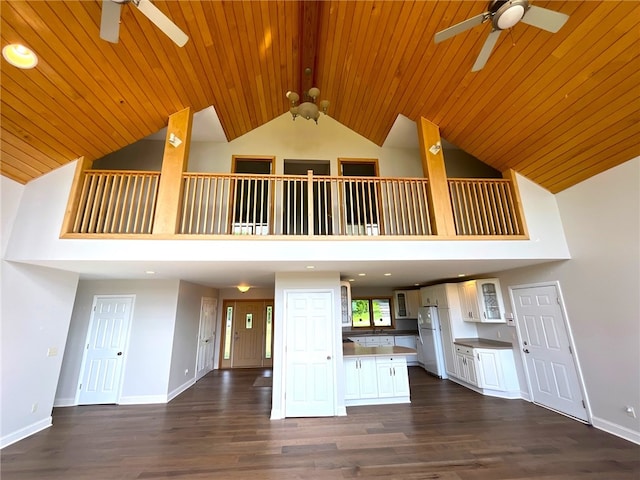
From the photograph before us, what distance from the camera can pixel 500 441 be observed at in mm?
3426

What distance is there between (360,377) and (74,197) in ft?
16.7

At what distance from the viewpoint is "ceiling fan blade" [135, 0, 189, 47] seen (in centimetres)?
204

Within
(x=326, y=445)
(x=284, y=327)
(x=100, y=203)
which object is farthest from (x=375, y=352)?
(x=100, y=203)

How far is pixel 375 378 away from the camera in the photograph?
15.9 feet

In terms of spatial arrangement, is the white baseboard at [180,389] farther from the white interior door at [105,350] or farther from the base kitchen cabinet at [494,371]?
the base kitchen cabinet at [494,371]

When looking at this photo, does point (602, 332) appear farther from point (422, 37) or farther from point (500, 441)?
point (422, 37)

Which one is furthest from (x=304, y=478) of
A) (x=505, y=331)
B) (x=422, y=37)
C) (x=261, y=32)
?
(x=261, y=32)

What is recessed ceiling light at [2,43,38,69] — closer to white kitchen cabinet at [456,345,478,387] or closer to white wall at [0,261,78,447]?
white wall at [0,261,78,447]

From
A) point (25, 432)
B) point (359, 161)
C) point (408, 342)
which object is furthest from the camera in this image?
point (408, 342)

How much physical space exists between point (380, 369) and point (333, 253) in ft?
8.46

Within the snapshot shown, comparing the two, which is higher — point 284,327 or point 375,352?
point 284,327

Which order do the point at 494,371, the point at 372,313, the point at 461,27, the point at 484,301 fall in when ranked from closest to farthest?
the point at 461,27 < the point at 494,371 < the point at 484,301 < the point at 372,313

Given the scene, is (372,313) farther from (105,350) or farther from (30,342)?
(30,342)

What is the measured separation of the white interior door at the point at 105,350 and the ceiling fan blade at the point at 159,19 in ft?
15.8
